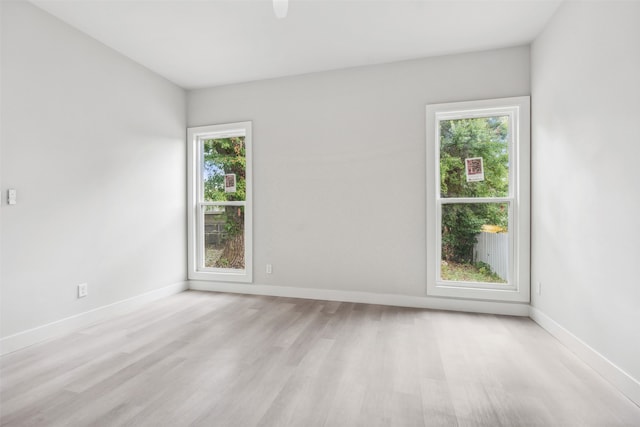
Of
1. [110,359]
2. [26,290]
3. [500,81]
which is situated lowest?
[110,359]

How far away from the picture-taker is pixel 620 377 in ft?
6.31

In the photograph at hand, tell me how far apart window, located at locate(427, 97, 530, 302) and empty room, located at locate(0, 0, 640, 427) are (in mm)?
22

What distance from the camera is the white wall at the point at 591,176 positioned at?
1.85 m

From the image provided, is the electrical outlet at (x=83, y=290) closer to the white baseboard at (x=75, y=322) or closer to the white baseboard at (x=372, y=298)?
the white baseboard at (x=75, y=322)

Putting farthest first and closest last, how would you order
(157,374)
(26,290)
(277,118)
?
(277,118) → (26,290) → (157,374)

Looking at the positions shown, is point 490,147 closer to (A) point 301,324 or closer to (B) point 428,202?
(B) point 428,202

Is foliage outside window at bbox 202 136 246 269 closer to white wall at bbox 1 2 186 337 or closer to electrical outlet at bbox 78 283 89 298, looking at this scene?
white wall at bbox 1 2 186 337

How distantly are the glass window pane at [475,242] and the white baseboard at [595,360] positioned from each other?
2.07 feet

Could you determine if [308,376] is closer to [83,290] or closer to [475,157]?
[83,290]

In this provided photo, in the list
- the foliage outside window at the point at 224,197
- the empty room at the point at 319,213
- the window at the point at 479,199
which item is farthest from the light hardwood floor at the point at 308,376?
the foliage outside window at the point at 224,197

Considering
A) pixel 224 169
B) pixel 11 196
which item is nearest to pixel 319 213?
pixel 224 169

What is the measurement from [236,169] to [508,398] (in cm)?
386

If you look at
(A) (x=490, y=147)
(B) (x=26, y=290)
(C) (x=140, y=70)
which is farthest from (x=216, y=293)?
(A) (x=490, y=147)

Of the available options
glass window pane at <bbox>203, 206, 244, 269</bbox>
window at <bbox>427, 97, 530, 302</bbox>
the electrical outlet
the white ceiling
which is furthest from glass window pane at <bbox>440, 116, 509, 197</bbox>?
the electrical outlet
